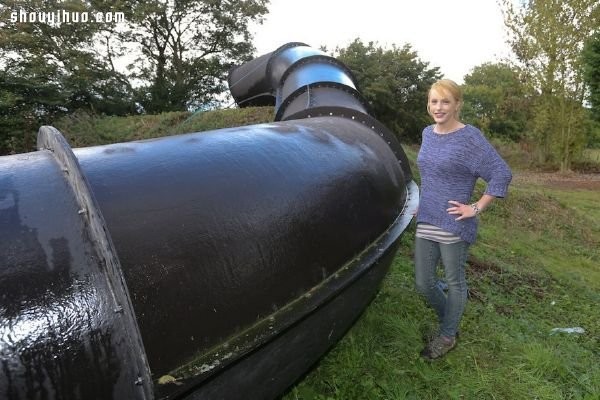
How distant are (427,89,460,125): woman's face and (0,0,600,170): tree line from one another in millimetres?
12211

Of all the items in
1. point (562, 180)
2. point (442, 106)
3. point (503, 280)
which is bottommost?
point (562, 180)

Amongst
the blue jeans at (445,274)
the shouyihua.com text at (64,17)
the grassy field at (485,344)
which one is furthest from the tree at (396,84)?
the blue jeans at (445,274)

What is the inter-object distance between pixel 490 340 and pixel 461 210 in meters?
1.28

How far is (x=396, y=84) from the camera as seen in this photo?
16172mm

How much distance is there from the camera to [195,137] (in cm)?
187

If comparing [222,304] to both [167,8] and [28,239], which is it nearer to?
[28,239]

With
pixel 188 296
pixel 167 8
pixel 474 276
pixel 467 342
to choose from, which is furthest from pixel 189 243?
pixel 167 8

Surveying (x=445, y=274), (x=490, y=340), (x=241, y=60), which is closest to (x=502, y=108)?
(x=241, y=60)

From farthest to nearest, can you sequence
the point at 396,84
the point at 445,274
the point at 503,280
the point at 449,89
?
the point at 396,84 < the point at 503,280 < the point at 445,274 < the point at 449,89

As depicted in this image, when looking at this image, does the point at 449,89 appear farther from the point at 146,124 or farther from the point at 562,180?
the point at 562,180

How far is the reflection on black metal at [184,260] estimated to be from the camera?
1093 mm

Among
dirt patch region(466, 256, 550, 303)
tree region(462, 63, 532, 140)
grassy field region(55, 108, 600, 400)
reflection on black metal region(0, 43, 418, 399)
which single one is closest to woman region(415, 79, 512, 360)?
reflection on black metal region(0, 43, 418, 399)

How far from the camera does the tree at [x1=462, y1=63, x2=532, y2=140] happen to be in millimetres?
20312

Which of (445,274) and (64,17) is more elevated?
(64,17)
